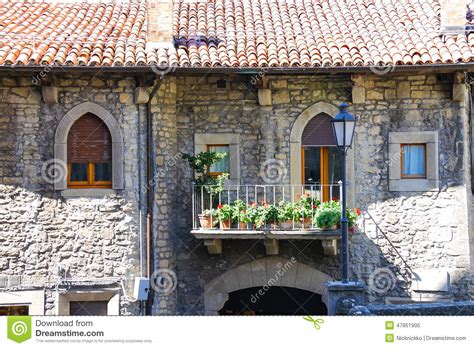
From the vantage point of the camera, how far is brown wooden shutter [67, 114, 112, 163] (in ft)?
49.4

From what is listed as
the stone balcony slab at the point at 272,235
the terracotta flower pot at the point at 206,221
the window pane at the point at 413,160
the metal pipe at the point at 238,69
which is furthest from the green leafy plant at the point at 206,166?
the window pane at the point at 413,160

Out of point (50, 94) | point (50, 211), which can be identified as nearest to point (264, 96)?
point (50, 94)

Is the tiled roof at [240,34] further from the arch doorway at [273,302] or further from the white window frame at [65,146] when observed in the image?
the arch doorway at [273,302]

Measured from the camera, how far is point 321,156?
15.6 m

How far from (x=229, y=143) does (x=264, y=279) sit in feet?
7.92

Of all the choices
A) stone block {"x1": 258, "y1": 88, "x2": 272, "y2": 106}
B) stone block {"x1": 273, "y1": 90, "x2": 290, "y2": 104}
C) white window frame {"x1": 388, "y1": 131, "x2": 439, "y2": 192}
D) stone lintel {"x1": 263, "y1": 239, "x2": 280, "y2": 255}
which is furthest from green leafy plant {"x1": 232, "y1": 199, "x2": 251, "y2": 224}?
white window frame {"x1": 388, "y1": 131, "x2": 439, "y2": 192}

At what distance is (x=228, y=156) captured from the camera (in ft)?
51.3

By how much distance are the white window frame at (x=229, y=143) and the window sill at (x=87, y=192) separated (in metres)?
1.70

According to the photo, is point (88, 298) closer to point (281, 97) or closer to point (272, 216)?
point (272, 216)
